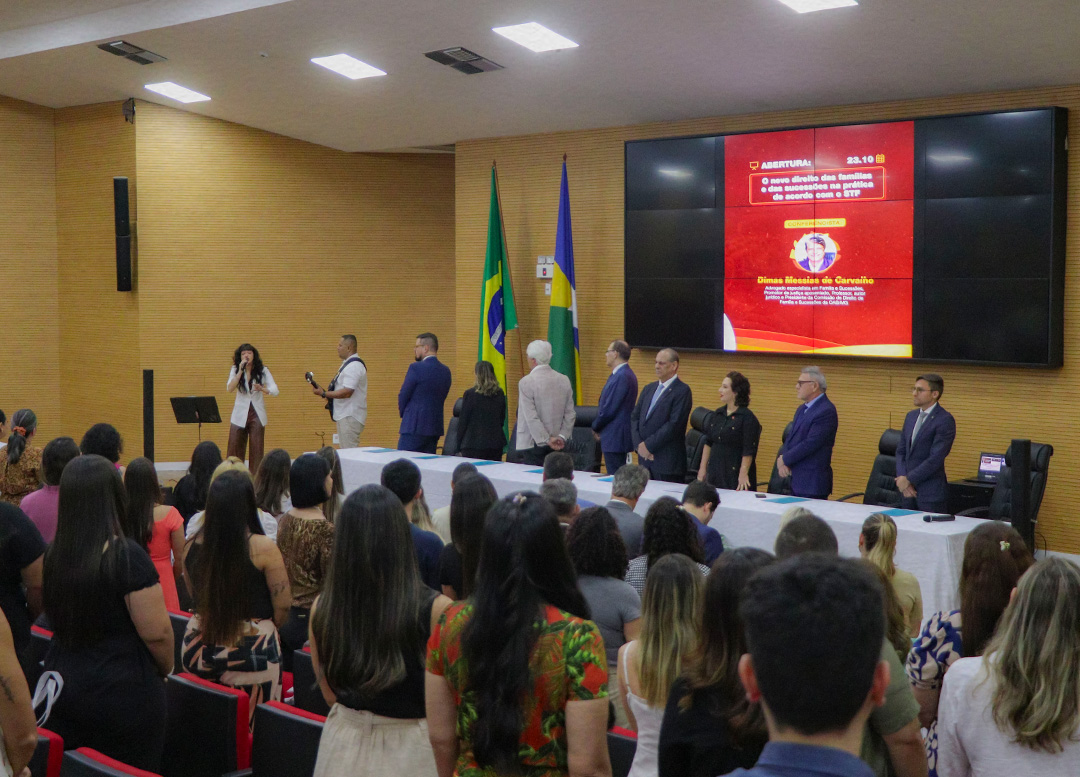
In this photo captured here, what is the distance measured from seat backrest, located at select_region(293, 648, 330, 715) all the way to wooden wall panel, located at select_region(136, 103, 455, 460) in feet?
30.1

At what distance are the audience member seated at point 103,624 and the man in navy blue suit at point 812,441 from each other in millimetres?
4948

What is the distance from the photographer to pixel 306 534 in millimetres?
3416

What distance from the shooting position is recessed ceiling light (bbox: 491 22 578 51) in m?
8.05

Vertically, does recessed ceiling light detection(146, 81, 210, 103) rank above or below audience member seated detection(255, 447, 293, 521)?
above

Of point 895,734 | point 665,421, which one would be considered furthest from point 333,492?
point 665,421

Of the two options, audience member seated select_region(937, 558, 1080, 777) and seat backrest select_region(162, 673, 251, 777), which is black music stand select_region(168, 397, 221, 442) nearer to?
seat backrest select_region(162, 673, 251, 777)

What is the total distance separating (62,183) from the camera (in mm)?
12359

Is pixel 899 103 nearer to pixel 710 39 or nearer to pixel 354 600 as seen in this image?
pixel 710 39

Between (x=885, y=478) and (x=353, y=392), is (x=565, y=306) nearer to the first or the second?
(x=353, y=392)

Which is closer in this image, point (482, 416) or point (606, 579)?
point (606, 579)

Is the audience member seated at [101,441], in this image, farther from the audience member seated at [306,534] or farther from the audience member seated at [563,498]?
the audience member seated at [563,498]

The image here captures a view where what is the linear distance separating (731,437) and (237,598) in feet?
15.6

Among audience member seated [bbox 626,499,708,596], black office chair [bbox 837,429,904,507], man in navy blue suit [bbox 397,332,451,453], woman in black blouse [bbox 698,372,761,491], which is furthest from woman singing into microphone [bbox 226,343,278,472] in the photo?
audience member seated [bbox 626,499,708,596]

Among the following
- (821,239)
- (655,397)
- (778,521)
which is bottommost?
(778,521)
